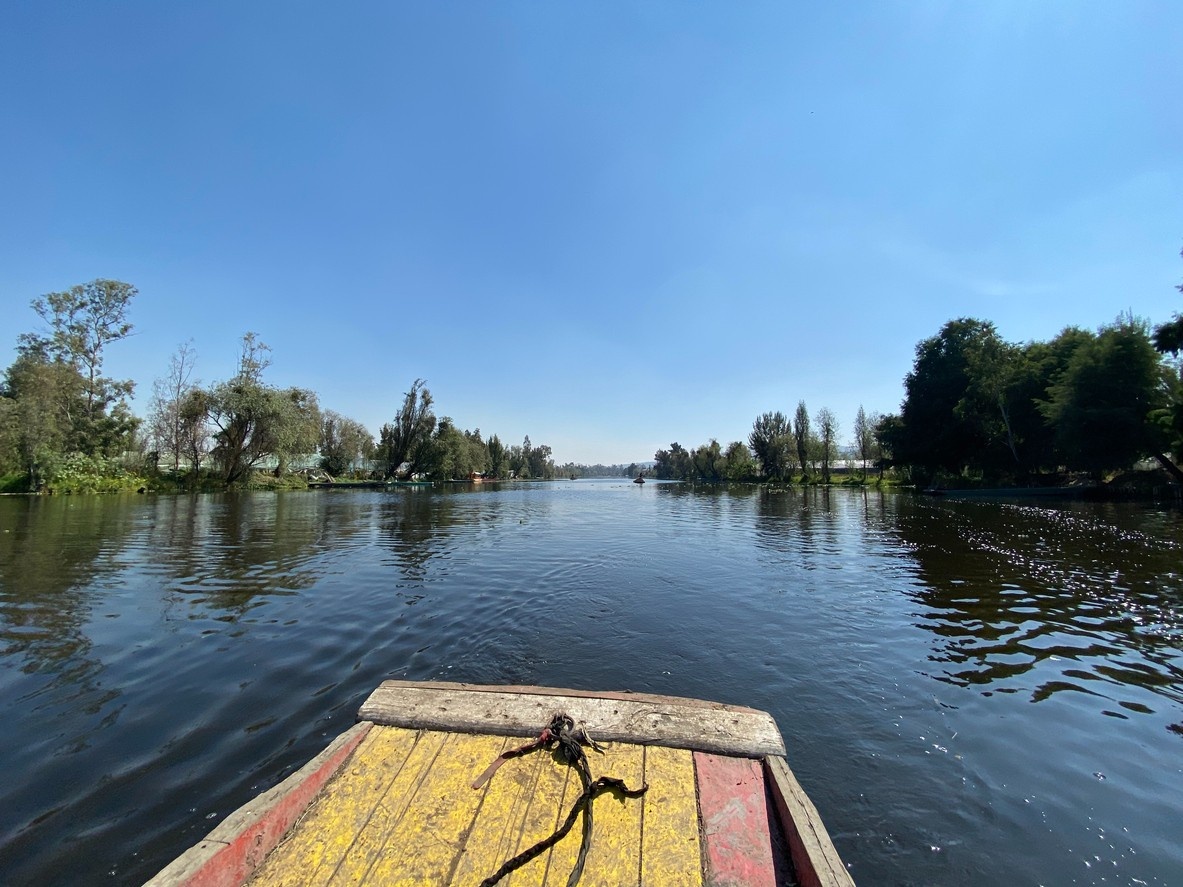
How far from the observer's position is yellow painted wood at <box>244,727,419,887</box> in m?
2.30

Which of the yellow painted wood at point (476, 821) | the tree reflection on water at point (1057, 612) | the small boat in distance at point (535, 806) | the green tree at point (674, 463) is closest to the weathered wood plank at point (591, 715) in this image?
the small boat in distance at point (535, 806)

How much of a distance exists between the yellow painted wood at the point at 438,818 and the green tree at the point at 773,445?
88983 mm

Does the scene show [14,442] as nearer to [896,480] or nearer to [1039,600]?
[1039,600]

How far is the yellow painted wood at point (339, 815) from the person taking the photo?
7.54 ft

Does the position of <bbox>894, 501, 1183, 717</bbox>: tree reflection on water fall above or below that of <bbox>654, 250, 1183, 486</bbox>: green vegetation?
below

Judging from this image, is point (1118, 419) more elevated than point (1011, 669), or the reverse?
point (1118, 419)

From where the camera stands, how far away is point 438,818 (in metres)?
2.62

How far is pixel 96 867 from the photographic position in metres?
2.91

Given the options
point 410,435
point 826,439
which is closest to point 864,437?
point 826,439

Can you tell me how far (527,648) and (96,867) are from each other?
4.37 m

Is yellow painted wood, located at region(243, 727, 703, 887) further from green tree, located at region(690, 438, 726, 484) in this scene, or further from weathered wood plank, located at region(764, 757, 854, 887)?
green tree, located at region(690, 438, 726, 484)

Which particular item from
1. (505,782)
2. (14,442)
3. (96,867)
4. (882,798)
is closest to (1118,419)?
(882,798)

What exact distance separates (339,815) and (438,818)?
54 centimetres

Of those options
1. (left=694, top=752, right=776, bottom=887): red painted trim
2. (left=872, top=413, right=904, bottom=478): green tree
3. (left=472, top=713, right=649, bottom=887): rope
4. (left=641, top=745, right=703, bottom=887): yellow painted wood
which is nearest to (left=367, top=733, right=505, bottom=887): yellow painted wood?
(left=472, top=713, right=649, bottom=887): rope
